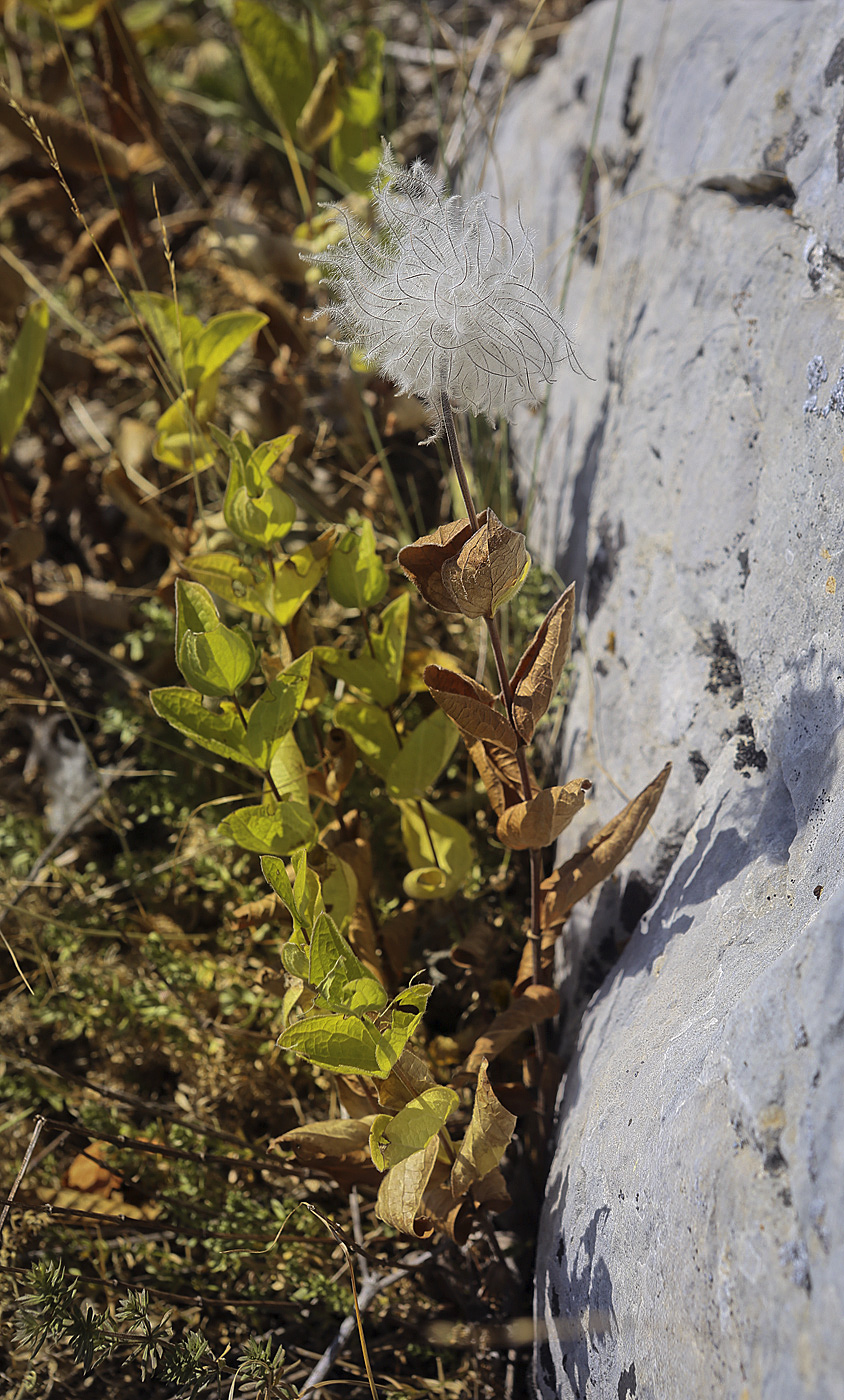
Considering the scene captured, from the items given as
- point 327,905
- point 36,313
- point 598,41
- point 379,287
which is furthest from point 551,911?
point 598,41

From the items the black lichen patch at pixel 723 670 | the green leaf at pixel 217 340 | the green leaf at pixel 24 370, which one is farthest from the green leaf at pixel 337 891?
the green leaf at pixel 24 370

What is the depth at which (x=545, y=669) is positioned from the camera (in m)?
1.10

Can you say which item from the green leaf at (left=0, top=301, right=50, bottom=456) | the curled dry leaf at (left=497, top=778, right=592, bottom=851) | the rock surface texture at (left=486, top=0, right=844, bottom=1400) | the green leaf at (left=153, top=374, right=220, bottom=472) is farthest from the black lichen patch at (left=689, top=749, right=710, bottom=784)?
the green leaf at (left=0, top=301, right=50, bottom=456)

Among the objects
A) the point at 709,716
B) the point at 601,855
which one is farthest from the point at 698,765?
the point at 601,855

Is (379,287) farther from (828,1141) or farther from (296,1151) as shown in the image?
(296,1151)

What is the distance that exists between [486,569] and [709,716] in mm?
467

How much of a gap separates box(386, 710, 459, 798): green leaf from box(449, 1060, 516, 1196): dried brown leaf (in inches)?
15.6

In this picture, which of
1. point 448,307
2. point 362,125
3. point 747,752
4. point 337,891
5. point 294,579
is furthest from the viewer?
point 362,125

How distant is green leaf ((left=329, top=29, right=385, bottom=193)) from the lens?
79.4 inches

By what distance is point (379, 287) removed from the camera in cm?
98

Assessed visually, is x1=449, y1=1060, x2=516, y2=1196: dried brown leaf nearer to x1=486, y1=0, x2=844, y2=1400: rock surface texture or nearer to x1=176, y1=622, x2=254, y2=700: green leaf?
x1=486, y1=0, x2=844, y2=1400: rock surface texture

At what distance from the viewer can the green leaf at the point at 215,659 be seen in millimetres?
1150

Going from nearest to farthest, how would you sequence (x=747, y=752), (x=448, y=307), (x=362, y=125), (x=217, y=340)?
1. (x=448, y=307)
2. (x=747, y=752)
3. (x=217, y=340)
4. (x=362, y=125)

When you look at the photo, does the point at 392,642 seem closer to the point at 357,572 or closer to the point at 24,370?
the point at 357,572
